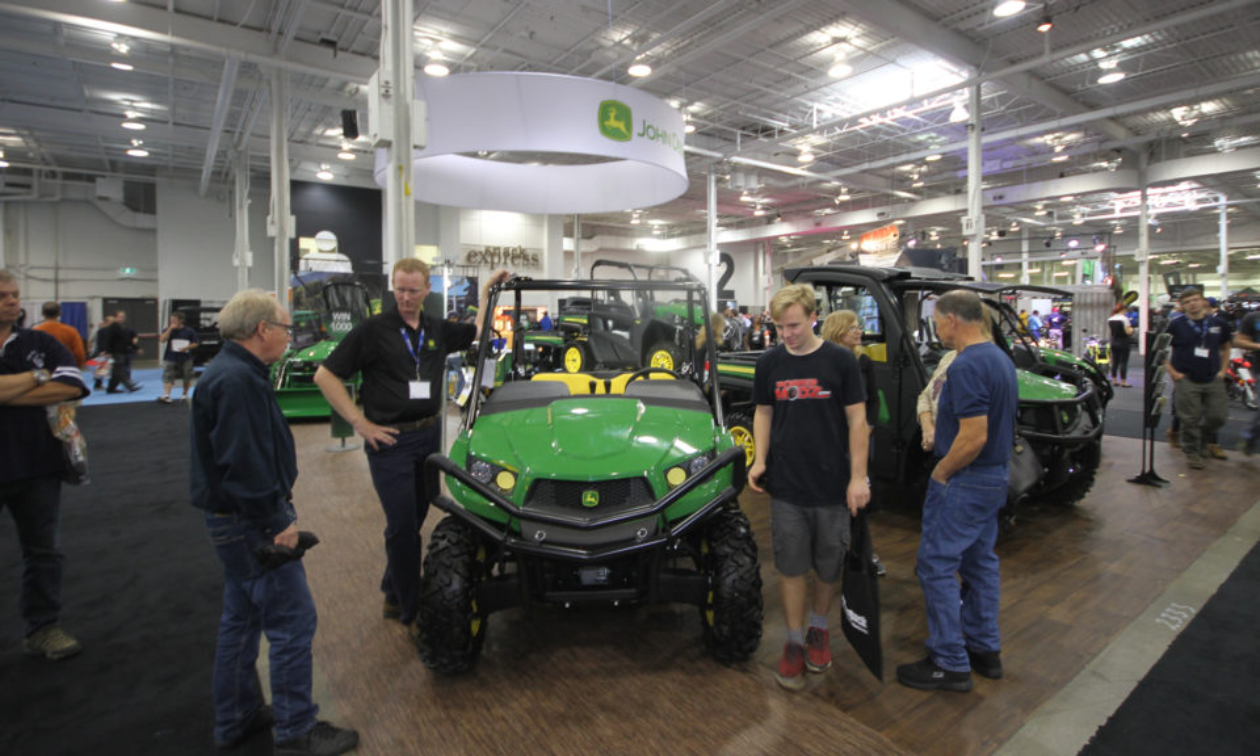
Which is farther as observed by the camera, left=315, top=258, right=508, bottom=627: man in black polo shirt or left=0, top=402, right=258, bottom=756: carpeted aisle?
left=315, top=258, right=508, bottom=627: man in black polo shirt

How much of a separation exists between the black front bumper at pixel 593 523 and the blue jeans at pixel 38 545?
1817 mm

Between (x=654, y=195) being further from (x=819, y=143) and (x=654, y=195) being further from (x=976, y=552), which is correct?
(x=819, y=143)

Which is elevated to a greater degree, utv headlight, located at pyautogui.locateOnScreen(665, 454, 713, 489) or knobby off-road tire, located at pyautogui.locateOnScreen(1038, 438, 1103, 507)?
utv headlight, located at pyautogui.locateOnScreen(665, 454, 713, 489)

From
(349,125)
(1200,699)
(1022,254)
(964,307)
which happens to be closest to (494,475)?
(964,307)

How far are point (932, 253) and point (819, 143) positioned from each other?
8.42 m

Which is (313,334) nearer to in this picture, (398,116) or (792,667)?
(398,116)

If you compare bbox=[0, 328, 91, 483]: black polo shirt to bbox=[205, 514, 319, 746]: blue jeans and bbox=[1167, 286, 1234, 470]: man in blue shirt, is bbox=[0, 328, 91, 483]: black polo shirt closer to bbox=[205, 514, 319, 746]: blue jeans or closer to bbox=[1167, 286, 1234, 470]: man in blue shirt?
bbox=[205, 514, 319, 746]: blue jeans

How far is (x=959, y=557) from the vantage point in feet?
8.71

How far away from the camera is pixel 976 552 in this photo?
275cm

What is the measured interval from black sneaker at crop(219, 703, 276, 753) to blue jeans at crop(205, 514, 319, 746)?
0.09ft

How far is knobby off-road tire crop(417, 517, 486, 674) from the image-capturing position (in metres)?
2.50

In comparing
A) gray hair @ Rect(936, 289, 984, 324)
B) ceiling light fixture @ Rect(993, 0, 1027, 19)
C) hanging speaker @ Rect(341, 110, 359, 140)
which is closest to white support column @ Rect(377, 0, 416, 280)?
gray hair @ Rect(936, 289, 984, 324)

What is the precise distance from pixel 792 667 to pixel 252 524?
2.06 m

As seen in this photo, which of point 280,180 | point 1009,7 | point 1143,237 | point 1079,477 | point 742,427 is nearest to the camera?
point 1079,477
